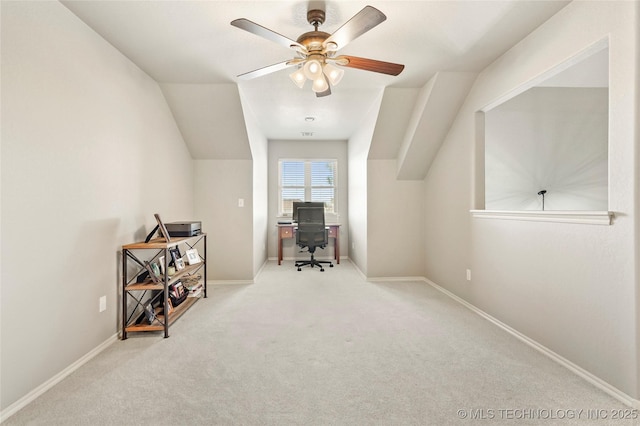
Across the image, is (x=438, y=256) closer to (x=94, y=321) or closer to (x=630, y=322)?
(x=630, y=322)

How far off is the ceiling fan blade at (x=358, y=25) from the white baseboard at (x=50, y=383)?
2.67m

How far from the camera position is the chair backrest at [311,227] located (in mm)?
A: 4816

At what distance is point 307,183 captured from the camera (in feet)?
18.9

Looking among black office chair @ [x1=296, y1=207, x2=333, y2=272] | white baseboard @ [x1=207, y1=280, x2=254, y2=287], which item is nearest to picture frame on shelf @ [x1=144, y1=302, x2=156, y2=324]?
white baseboard @ [x1=207, y1=280, x2=254, y2=287]

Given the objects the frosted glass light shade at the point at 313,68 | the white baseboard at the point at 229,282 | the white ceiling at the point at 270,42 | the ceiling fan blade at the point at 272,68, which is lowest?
the white baseboard at the point at 229,282

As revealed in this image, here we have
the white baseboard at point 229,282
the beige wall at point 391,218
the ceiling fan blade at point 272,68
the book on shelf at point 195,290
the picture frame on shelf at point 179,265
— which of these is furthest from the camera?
the beige wall at point 391,218

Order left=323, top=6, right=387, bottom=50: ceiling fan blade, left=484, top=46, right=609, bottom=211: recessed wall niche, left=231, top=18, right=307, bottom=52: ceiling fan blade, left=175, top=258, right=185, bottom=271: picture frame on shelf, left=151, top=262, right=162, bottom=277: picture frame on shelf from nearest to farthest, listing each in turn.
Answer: left=323, top=6, right=387, bottom=50: ceiling fan blade
left=231, top=18, right=307, bottom=52: ceiling fan blade
left=151, top=262, right=162, bottom=277: picture frame on shelf
left=175, top=258, right=185, bottom=271: picture frame on shelf
left=484, top=46, right=609, bottom=211: recessed wall niche

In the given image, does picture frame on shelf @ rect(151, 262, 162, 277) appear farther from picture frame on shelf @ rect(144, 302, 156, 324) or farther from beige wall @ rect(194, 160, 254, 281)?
beige wall @ rect(194, 160, 254, 281)

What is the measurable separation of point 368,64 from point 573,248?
1.86 metres

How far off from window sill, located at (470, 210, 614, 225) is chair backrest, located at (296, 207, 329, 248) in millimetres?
2637

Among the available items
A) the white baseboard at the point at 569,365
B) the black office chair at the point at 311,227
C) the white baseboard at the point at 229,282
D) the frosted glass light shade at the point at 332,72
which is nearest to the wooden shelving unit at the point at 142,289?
the white baseboard at the point at 229,282

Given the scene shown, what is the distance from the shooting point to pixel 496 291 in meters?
2.60

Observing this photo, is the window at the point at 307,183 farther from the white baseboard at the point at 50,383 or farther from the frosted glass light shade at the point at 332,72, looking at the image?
the white baseboard at the point at 50,383

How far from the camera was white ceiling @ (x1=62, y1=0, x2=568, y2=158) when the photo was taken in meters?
1.87
